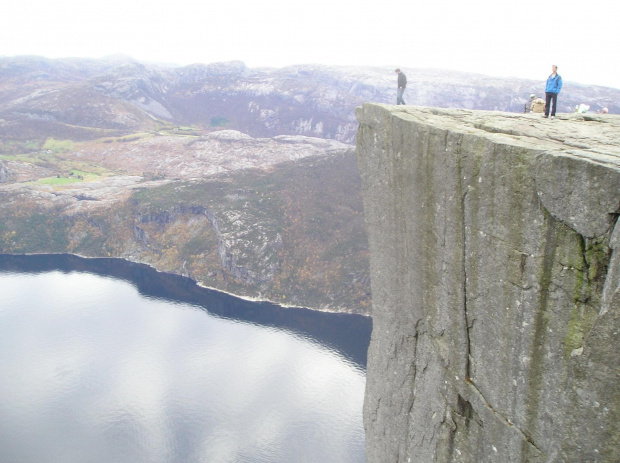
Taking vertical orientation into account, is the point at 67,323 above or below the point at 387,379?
below

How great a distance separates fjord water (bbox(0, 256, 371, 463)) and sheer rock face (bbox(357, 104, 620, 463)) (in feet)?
129

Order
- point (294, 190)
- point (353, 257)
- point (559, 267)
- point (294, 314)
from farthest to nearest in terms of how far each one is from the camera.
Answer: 1. point (294, 190)
2. point (353, 257)
3. point (294, 314)
4. point (559, 267)

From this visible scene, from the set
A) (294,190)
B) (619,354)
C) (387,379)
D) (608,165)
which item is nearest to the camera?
(619,354)

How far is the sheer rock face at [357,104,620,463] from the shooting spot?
738cm

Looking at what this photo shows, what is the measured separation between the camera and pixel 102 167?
158 meters

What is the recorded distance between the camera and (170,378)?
59688 mm

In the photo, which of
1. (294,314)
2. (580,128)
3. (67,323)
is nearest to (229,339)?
(294,314)

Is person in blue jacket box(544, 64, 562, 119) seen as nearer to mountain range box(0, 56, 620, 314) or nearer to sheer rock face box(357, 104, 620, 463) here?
sheer rock face box(357, 104, 620, 463)

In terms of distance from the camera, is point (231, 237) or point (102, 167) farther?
point (102, 167)

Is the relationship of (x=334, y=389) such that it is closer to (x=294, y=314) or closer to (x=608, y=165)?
(x=294, y=314)

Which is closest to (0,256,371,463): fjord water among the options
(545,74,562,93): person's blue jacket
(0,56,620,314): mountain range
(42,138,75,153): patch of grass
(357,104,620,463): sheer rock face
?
(0,56,620,314): mountain range

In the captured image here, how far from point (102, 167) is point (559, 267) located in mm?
169607

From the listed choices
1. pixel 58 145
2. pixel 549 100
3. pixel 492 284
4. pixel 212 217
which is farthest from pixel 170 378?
pixel 58 145

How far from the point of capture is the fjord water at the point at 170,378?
47719 mm
